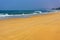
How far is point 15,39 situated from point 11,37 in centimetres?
21

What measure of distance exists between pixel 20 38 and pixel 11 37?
0.87ft

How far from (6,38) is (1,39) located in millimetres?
142

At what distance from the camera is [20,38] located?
3232mm

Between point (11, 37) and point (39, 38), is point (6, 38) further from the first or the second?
point (39, 38)

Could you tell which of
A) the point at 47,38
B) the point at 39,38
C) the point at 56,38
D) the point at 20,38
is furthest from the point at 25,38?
the point at 56,38

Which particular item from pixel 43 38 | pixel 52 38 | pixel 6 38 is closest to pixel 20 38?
pixel 6 38

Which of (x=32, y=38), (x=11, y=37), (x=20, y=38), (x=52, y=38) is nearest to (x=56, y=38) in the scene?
(x=52, y=38)

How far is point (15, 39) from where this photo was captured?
317 centimetres

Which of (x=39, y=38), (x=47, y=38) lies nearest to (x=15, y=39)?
(x=39, y=38)

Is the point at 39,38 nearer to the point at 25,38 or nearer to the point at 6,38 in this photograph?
the point at 25,38

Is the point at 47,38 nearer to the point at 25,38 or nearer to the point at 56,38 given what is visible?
the point at 56,38

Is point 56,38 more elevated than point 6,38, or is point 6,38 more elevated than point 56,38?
point 6,38

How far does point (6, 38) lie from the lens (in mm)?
3258

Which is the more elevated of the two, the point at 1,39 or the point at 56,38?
the point at 1,39
